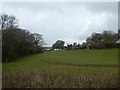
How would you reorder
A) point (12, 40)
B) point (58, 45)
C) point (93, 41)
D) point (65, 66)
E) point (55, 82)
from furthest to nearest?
point (58, 45) < point (93, 41) < point (12, 40) < point (65, 66) < point (55, 82)

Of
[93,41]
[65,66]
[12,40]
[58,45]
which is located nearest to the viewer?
[65,66]

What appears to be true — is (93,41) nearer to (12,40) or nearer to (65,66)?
(12,40)

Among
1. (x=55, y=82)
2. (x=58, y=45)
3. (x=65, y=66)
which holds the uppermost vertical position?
(x=58, y=45)

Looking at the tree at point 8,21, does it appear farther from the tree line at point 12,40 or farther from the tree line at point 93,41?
the tree line at point 93,41

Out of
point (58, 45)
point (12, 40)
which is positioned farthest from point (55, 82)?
point (58, 45)

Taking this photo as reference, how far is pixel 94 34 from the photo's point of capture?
69375 millimetres

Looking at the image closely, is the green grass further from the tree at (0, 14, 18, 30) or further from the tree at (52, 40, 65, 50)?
the tree at (52, 40, 65, 50)

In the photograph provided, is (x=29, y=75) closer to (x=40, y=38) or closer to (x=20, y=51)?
(x=20, y=51)

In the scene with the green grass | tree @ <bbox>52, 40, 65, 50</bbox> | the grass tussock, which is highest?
tree @ <bbox>52, 40, 65, 50</bbox>

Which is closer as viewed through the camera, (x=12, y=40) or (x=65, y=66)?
(x=65, y=66)

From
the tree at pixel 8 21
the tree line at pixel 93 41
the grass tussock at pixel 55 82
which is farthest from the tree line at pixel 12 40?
the grass tussock at pixel 55 82

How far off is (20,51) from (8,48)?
12.4 m

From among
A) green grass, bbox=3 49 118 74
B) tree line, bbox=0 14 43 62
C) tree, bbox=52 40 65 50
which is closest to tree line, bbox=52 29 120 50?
tree, bbox=52 40 65 50

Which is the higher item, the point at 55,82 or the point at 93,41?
the point at 93,41
